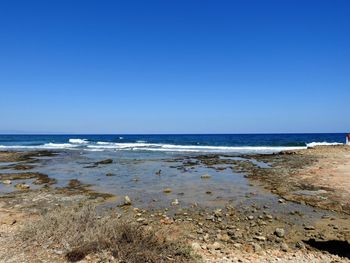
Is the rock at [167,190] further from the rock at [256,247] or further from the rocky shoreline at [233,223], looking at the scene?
the rock at [256,247]

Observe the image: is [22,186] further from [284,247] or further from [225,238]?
[284,247]

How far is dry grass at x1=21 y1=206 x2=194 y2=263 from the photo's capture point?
16.5 feet

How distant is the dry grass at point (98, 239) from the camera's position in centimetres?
503

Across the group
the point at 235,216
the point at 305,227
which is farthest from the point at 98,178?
the point at 305,227

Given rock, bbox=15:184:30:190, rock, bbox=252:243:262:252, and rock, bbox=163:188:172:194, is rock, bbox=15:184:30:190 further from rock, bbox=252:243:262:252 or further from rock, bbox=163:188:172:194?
rock, bbox=252:243:262:252

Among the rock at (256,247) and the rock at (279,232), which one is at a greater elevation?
the rock at (279,232)

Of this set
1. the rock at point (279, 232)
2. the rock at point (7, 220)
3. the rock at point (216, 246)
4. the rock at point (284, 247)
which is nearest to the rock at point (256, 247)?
the rock at point (284, 247)

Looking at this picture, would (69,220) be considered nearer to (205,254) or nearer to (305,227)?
(205,254)

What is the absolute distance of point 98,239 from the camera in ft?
17.6

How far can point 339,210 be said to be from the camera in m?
8.55

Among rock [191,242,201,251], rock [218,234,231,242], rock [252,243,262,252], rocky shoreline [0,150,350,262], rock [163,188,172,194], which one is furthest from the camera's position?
rock [163,188,172,194]

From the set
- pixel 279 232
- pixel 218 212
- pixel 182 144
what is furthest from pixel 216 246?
pixel 182 144

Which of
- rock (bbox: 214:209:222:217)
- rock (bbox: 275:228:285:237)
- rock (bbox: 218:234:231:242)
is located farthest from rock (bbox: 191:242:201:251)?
rock (bbox: 214:209:222:217)

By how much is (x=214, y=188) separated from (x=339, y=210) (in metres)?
4.84
